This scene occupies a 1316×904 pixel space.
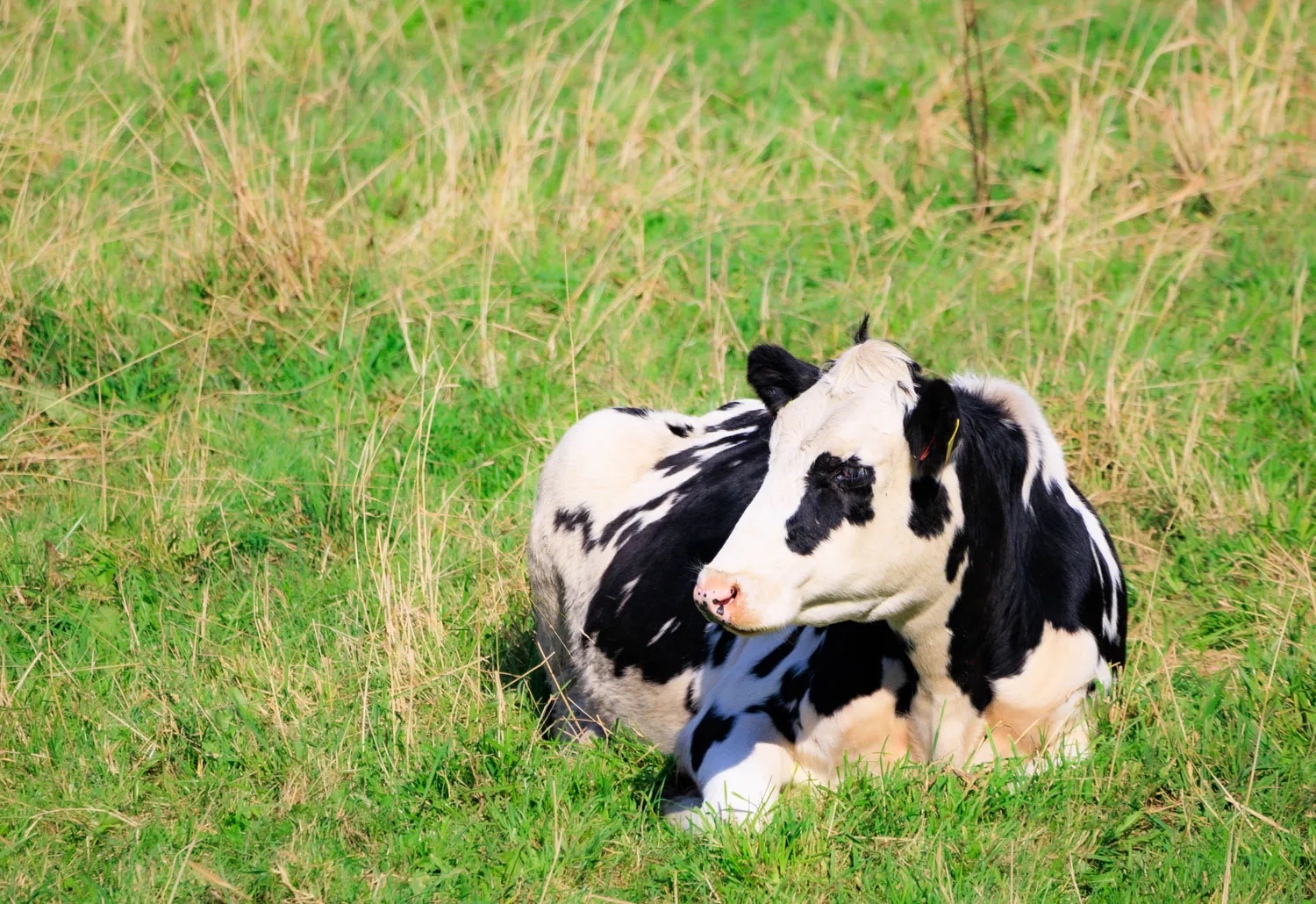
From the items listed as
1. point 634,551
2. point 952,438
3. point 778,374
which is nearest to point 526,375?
point 634,551

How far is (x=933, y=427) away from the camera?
3869 mm

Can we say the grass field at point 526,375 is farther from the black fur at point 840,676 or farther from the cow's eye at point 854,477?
the cow's eye at point 854,477

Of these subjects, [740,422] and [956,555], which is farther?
[740,422]

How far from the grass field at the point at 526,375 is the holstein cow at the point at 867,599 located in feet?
0.61

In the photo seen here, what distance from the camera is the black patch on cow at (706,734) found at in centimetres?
452

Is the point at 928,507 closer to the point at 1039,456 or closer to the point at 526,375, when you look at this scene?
the point at 1039,456

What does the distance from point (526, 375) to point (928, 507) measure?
324 cm

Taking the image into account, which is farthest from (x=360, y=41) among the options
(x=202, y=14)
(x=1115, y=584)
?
(x=1115, y=584)

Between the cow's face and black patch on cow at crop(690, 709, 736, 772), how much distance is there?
0.70 m

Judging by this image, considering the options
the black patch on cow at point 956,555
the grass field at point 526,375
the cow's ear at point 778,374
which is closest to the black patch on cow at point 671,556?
the grass field at point 526,375

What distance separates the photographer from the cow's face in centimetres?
381

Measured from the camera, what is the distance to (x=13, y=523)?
6.02 meters

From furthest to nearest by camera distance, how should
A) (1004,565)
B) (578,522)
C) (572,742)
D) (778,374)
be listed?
(578,522) → (572,742) → (778,374) → (1004,565)

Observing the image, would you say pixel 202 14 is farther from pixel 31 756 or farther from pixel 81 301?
pixel 31 756
